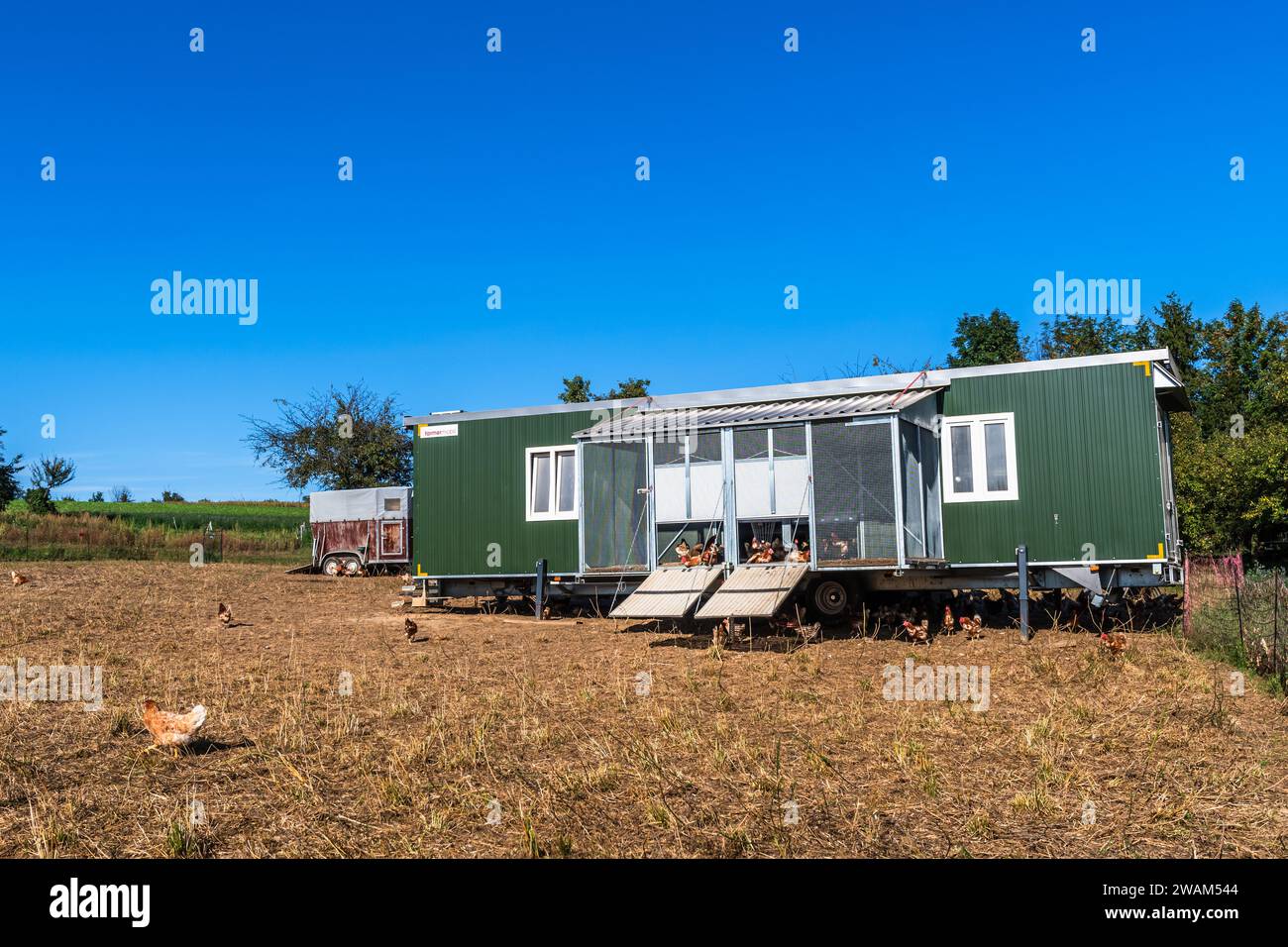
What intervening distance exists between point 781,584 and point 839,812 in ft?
24.6

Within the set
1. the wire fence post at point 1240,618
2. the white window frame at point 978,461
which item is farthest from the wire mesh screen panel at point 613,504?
the wire fence post at point 1240,618

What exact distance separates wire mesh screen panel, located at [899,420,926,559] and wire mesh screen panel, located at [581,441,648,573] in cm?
420

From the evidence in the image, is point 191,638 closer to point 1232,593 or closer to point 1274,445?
point 1232,593

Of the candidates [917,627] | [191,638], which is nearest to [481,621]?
[191,638]

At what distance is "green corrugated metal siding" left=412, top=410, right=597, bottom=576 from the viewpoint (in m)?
16.9

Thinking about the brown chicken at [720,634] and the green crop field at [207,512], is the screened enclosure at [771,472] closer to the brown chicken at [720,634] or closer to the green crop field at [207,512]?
the brown chicken at [720,634]

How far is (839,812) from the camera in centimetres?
540

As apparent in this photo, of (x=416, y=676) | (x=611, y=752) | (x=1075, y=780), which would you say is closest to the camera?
(x=1075, y=780)

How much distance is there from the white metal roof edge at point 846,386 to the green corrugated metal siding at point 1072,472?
0.13m

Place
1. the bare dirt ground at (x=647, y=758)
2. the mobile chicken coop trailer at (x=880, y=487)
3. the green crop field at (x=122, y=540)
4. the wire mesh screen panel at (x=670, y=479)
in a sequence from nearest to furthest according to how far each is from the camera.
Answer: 1. the bare dirt ground at (x=647, y=758)
2. the mobile chicken coop trailer at (x=880, y=487)
3. the wire mesh screen panel at (x=670, y=479)
4. the green crop field at (x=122, y=540)

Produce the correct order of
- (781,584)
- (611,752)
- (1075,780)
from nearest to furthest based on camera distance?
(1075,780), (611,752), (781,584)

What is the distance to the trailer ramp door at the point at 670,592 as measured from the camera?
12.9 meters
